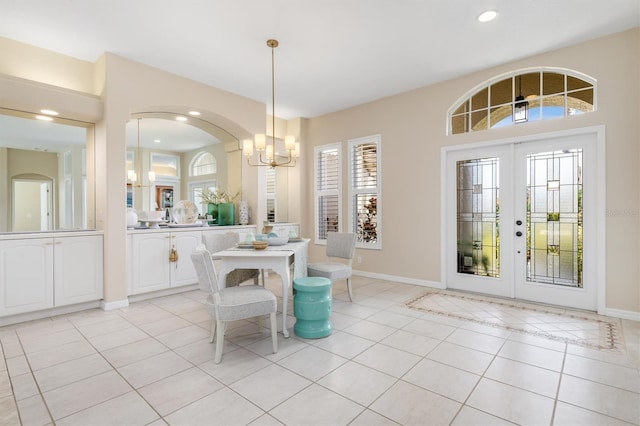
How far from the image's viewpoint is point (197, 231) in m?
4.78

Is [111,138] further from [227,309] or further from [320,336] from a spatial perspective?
[320,336]

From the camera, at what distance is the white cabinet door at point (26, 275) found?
10.8ft

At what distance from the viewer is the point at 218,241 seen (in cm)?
390

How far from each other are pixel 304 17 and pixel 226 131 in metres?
2.86

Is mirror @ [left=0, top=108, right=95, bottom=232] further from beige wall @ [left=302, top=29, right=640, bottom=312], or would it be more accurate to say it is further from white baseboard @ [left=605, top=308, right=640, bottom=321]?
white baseboard @ [left=605, top=308, right=640, bottom=321]

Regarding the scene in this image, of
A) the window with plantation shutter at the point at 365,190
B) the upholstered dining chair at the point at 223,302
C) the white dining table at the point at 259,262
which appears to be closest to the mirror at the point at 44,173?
the white dining table at the point at 259,262

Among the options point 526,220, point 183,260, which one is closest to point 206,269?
point 183,260

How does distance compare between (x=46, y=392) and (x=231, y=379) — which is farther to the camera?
(x=231, y=379)

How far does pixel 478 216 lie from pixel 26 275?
551 cm

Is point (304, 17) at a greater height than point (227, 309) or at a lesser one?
greater

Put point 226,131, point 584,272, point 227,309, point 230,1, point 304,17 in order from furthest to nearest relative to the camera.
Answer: point 226,131 → point 584,272 → point 304,17 → point 230,1 → point 227,309

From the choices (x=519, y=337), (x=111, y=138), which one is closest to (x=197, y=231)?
(x=111, y=138)

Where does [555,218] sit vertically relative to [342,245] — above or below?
above

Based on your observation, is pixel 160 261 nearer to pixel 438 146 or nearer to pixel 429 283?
pixel 429 283
